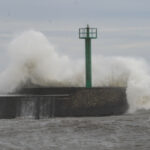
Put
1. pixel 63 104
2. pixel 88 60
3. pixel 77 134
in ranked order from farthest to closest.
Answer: pixel 88 60 → pixel 63 104 → pixel 77 134

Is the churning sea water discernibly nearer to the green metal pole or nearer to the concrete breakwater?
the concrete breakwater

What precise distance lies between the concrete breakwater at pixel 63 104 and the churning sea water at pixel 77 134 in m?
1.72

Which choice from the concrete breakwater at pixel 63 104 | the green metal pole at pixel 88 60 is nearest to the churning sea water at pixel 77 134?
the concrete breakwater at pixel 63 104

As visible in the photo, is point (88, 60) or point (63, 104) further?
point (88, 60)

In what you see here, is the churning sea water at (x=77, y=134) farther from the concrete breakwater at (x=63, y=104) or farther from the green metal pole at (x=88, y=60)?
the green metal pole at (x=88, y=60)

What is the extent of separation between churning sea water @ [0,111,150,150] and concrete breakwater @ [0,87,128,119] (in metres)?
1.72

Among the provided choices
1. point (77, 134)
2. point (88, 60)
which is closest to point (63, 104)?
point (88, 60)

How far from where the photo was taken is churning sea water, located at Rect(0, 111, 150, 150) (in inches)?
544

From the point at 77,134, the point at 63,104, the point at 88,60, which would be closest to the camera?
the point at 77,134

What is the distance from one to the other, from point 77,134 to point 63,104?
17.9 ft

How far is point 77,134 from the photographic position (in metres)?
15.5

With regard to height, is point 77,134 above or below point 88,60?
below

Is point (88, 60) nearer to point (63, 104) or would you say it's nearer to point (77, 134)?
point (63, 104)

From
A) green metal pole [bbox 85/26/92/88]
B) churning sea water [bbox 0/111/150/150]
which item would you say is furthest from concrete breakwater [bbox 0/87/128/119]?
green metal pole [bbox 85/26/92/88]
